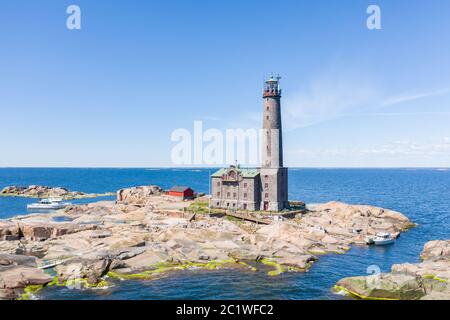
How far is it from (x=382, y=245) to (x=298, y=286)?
28485 mm

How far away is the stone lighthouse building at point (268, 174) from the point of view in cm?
7350

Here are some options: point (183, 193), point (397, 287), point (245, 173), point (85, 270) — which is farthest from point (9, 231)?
point (397, 287)

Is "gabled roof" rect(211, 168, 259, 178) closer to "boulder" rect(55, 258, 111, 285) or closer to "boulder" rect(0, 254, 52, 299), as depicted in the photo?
"boulder" rect(55, 258, 111, 285)

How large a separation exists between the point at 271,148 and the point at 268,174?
18.4ft

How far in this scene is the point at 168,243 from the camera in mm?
54188

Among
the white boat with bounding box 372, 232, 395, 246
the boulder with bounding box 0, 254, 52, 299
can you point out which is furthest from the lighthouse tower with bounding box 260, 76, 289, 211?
the boulder with bounding box 0, 254, 52, 299

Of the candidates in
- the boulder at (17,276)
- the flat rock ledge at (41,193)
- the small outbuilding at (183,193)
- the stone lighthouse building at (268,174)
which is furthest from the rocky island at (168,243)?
the flat rock ledge at (41,193)

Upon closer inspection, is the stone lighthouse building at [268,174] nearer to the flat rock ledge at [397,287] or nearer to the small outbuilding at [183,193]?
the small outbuilding at [183,193]

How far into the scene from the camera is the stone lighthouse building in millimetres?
73500

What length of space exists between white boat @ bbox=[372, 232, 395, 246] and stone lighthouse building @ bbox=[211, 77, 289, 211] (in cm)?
2015

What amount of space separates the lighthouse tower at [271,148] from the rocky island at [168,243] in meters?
4.83
